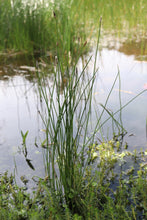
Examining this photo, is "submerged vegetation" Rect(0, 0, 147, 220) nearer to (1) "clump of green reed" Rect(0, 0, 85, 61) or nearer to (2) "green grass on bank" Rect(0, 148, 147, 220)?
(2) "green grass on bank" Rect(0, 148, 147, 220)

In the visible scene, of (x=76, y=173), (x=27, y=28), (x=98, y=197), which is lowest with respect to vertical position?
(x=98, y=197)

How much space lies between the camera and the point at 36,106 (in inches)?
93.2

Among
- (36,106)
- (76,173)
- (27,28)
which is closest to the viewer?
(76,173)

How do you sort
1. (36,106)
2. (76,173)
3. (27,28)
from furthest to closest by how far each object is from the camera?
(27,28) → (36,106) → (76,173)

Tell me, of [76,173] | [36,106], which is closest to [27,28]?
[36,106]

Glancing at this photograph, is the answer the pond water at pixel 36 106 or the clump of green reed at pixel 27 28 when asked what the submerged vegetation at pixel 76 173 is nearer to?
the pond water at pixel 36 106

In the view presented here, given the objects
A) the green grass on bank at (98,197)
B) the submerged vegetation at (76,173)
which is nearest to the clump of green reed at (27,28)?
the submerged vegetation at (76,173)

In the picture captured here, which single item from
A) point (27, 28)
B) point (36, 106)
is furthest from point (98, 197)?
point (27, 28)

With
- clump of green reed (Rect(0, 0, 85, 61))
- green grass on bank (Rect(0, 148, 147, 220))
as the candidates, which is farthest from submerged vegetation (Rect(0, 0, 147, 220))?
clump of green reed (Rect(0, 0, 85, 61))

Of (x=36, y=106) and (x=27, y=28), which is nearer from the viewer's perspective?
(x=36, y=106)

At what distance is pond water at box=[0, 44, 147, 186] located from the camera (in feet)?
5.77

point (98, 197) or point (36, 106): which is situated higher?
point (36, 106)

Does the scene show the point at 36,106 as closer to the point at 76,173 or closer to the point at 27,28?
the point at 76,173

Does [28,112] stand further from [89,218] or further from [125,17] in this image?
[125,17]
